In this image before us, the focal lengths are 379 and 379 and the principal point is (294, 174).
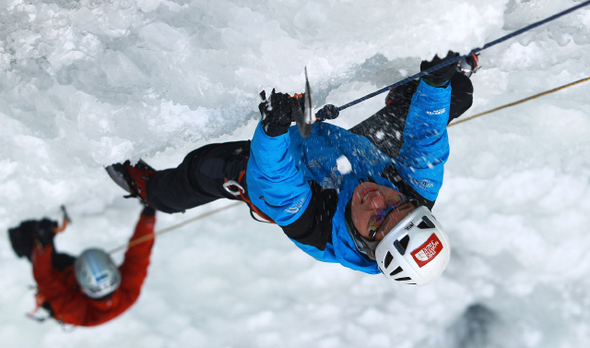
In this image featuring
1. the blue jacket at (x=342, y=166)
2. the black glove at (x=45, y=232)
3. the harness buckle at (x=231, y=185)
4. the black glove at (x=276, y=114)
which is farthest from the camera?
the black glove at (x=45, y=232)

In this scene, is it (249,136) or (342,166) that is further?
(249,136)

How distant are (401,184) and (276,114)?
3.02 ft

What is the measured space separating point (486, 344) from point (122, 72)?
5.65 meters

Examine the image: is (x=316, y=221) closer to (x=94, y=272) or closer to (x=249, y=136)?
(x=249, y=136)

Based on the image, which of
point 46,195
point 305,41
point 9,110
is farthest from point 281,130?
point 46,195

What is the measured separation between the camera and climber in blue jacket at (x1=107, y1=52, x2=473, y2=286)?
5.27 ft

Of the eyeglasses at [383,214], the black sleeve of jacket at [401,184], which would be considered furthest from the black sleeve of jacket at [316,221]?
the black sleeve of jacket at [401,184]

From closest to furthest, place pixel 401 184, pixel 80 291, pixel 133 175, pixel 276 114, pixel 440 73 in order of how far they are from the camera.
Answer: pixel 276 114
pixel 440 73
pixel 401 184
pixel 133 175
pixel 80 291

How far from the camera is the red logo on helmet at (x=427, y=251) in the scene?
69.5 inches

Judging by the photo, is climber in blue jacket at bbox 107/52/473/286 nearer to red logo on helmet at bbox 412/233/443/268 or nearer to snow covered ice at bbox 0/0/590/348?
red logo on helmet at bbox 412/233/443/268

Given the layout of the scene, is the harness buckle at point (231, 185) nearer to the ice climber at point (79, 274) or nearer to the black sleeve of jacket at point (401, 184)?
the black sleeve of jacket at point (401, 184)

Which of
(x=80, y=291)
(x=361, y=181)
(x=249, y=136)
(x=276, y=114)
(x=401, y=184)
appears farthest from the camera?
(x=249, y=136)

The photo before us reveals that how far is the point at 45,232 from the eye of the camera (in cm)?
287

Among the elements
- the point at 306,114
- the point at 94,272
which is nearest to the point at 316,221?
the point at 306,114
